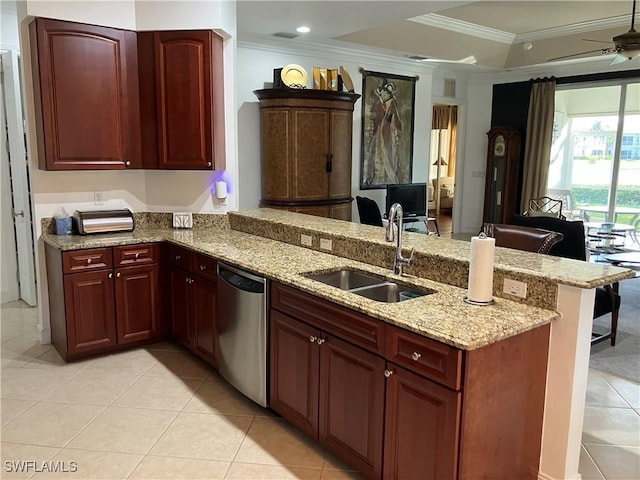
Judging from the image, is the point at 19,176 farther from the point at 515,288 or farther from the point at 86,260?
the point at 515,288

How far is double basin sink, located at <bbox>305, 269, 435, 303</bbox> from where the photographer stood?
2.57 metres

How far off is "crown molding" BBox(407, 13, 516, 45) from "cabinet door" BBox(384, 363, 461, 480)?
4.86m

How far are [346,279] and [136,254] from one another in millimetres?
1699

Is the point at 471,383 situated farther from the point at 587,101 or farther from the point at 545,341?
the point at 587,101

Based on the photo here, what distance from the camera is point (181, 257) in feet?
12.0

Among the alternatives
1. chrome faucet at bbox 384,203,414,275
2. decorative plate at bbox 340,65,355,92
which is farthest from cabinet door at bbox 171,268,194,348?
decorative plate at bbox 340,65,355,92

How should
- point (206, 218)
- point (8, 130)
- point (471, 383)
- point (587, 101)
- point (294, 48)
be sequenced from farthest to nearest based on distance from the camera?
1. point (587, 101)
2. point (294, 48)
3. point (8, 130)
4. point (206, 218)
5. point (471, 383)

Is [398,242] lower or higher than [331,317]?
higher

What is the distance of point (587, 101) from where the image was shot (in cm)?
775

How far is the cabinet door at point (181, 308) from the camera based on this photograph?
3625 millimetres

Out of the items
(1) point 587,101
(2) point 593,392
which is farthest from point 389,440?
(1) point 587,101

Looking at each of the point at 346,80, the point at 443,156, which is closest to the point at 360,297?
the point at 346,80

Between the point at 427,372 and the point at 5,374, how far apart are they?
9.78ft

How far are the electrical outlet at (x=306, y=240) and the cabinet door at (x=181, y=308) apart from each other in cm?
85
